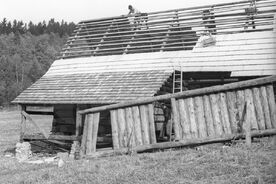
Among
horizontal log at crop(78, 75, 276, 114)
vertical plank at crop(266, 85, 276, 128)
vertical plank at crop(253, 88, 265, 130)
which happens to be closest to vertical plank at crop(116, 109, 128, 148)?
horizontal log at crop(78, 75, 276, 114)

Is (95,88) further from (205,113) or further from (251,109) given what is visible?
(251,109)

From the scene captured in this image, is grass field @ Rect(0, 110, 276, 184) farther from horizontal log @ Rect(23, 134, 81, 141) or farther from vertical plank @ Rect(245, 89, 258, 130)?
horizontal log @ Rect(23, 134, 81, 141)

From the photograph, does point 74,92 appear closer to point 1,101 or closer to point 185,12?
point 185,12

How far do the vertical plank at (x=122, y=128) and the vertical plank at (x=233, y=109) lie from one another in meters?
3.43

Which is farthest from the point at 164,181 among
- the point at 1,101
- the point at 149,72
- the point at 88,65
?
the point at 1,101

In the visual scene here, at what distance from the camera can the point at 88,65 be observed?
18.4m

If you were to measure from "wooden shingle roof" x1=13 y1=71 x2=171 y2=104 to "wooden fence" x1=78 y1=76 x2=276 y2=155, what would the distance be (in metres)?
1.16

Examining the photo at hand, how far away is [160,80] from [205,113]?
301 centimetres

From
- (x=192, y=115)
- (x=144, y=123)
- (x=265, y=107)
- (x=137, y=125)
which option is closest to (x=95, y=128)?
→ (x=137, y=125)

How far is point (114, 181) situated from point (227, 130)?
14.3 feet

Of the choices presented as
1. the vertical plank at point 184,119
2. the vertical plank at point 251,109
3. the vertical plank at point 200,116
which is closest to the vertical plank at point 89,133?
the vertical plank at point 184,119

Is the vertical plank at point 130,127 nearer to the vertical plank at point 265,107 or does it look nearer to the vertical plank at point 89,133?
the vertical plank at point 89,133

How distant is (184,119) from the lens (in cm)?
1220

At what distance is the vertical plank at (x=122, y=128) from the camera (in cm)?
1295
